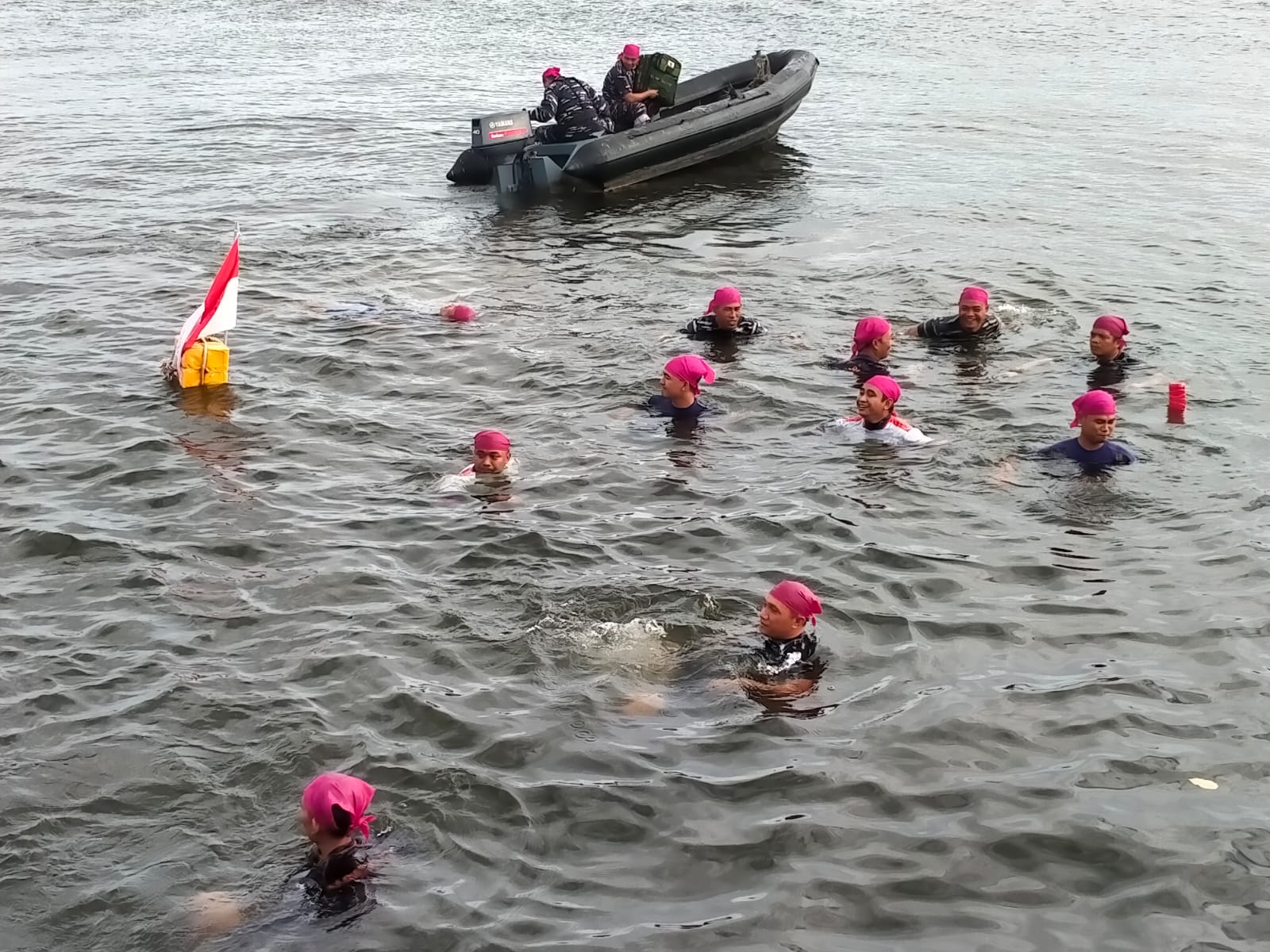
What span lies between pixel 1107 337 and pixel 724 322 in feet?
11.8

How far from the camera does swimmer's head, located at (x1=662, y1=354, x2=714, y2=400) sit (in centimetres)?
1074

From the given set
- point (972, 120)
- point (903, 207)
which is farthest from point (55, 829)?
point (972, 120)

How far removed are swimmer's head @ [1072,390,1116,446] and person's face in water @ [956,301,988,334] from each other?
272 cm

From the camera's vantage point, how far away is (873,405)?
10352mm

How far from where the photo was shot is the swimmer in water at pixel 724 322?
12469 mm

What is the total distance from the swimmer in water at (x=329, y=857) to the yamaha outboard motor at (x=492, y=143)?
45.9 feet

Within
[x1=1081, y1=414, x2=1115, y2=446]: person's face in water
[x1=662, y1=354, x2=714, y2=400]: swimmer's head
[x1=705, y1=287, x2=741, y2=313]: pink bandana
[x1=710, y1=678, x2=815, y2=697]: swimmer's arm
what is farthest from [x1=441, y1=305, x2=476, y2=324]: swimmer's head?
[x1=710, y1=678, x2=815, y2=697]: swimmer's arm

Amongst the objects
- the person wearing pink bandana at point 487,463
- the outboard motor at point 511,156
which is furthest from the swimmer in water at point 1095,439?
the outboard motor at point 511,156

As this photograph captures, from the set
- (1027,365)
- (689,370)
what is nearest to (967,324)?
(1027,365)

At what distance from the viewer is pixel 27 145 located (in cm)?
2061

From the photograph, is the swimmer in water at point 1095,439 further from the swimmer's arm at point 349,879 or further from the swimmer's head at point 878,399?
the swimmer's arm at point 349,879

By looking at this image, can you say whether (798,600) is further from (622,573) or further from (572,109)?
(572,109)

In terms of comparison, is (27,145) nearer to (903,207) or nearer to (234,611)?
(903,207)

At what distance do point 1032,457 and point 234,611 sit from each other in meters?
6.17
